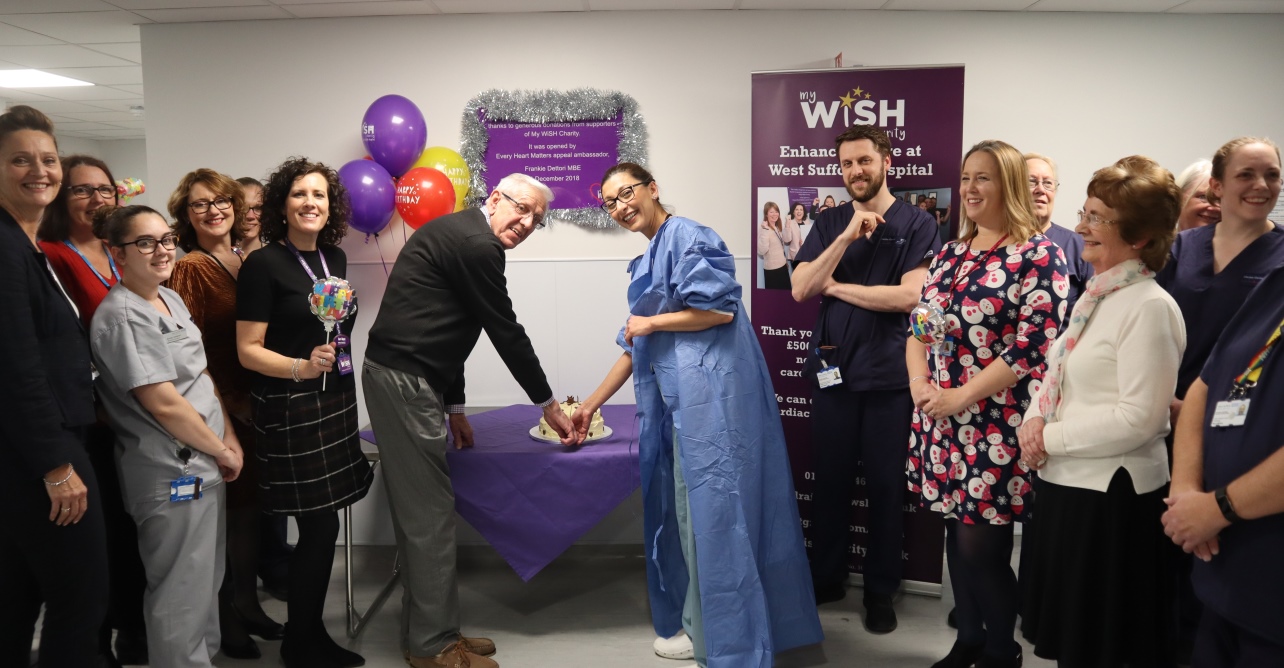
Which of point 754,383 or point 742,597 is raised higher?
point 754,383

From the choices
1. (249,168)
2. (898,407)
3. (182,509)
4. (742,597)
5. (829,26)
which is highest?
(829,26)

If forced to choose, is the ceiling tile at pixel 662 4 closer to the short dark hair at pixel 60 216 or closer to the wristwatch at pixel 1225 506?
the short dark hair at pixel 60 216

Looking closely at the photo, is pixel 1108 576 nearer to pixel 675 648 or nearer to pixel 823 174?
pixel 675 648

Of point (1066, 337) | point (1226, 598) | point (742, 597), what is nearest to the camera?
point (1226, 598)

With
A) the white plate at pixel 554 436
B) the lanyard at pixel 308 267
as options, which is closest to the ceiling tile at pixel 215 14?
the lanyard at pixel 308 267

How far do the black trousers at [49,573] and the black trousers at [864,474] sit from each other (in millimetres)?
2427

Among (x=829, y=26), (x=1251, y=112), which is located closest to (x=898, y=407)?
(x=829, y=26)

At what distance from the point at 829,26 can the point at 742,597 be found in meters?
2.83

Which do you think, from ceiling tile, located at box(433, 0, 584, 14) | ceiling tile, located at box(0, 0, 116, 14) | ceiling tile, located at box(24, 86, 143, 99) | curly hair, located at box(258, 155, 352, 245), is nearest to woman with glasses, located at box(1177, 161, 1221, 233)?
ceiling tile, located at box(433, 0, 584, 14)

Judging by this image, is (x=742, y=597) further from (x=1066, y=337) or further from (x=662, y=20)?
(x=662, y=20)

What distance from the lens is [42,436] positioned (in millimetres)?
1952

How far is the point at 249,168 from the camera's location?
13.4 feet

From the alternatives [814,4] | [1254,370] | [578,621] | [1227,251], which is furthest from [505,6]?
[1254,370]

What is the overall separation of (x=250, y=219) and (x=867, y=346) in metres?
2.47
